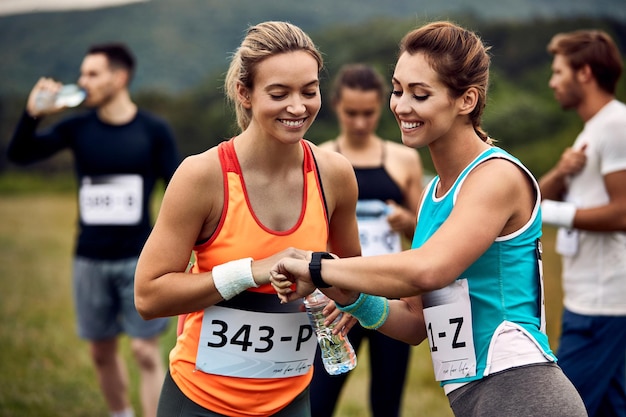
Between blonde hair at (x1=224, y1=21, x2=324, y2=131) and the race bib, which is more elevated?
blonde hair at (x1=224, y1=21, x2=324, y2=131)

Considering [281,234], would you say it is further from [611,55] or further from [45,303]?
[45,303]

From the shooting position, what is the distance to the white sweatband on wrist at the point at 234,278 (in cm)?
258

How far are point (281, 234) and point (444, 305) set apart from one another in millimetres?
600

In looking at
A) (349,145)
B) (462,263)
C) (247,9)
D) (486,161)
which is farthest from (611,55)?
(247,9)

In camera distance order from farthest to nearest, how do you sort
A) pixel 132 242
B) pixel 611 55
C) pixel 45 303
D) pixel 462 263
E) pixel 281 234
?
pixel 45 303 < pixel 132 242 < pixel 611 55 < pixel 281 234 < pixel 462 263

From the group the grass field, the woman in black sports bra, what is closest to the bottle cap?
the woman in black sports bra

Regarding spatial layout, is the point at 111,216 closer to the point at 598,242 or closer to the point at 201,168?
the point at 201,168

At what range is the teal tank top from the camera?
245cm

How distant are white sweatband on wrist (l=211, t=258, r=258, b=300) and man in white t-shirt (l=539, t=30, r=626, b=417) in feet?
6.90

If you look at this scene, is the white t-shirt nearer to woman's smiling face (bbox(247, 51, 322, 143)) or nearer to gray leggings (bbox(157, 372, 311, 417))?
gray leggings (bbox(157, 372, 311, 417))

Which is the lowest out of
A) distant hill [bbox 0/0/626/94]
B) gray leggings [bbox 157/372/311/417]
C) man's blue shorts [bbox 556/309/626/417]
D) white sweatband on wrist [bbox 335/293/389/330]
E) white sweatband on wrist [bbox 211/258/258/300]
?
man's blue shorts [bbox 556/309/626/417]

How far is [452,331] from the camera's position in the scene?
2.54 meters

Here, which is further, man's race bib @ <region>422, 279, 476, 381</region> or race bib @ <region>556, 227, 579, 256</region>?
race bib @ <region>556, 227, 579, 256</region>

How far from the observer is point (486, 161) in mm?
2471
